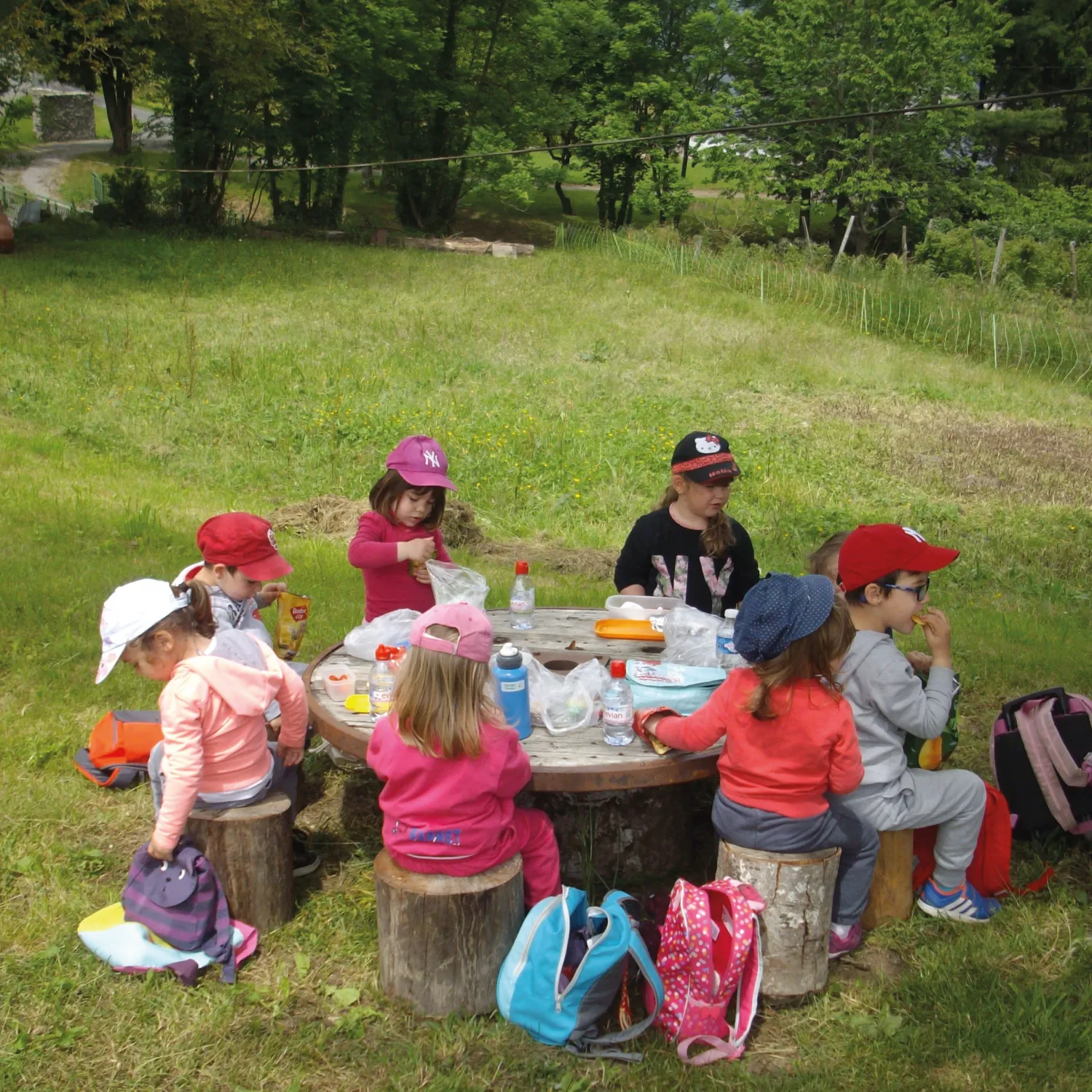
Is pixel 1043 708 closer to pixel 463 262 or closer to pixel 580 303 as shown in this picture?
pixel 580 303

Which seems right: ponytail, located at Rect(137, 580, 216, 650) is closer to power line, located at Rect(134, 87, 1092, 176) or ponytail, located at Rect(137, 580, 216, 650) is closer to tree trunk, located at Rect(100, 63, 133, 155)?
power line, located at Rect(134, 87, 1092, 176)

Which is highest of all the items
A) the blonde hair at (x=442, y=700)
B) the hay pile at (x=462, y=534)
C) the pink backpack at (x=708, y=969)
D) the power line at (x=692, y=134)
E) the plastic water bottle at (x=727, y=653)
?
the power line at (x=692, y=134)

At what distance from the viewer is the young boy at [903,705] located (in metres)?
3.54

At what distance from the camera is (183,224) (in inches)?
961

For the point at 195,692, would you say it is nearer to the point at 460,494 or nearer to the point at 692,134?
the point at 460,494

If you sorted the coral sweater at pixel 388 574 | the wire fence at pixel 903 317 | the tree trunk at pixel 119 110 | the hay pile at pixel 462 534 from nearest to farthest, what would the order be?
the coral sweater at pixel 388 574
the hay pile at pixel 462 534
the wire fence at pixel 903 317
the tree trunk at pixel 119 110

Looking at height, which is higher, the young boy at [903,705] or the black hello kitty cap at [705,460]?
the black hello kitty cap at [705,460]

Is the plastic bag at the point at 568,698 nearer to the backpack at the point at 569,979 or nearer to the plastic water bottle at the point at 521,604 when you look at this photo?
the backpack at the point at 569,979

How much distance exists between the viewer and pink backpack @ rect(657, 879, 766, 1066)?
3.14 meters

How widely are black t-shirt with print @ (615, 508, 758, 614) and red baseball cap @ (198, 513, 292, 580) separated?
1.63 metres

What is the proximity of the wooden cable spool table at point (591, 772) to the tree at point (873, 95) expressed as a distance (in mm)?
32154

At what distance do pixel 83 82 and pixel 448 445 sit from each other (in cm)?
3200

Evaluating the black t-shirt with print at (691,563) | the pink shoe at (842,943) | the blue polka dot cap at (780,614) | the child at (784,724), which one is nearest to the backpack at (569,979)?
the child at (784,724)

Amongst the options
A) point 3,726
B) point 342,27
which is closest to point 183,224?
point 342,27
